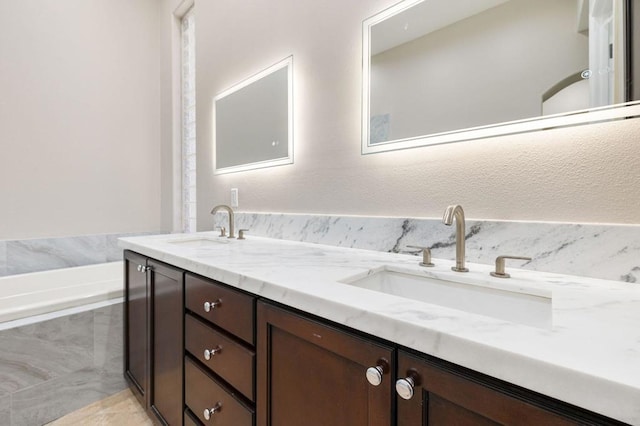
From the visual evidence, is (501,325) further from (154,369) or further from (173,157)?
(173,157)

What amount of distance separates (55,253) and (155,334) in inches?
61.9

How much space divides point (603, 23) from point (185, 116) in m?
2.71

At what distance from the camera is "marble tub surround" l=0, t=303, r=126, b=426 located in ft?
4.41

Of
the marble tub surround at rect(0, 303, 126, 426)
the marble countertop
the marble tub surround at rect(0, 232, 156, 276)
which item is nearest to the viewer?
the marble countertop

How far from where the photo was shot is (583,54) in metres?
0.79

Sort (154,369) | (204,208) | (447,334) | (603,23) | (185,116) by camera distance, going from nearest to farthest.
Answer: (447,334) → (603,23) → (154,369) → (204,208) → (185,116)

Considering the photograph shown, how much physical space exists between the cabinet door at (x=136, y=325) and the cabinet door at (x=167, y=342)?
82mm

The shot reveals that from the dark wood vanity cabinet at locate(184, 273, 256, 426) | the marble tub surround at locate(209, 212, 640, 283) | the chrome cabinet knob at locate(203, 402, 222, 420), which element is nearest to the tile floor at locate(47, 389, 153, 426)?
the dark wood vanity cabinet at locate(184, 273, 256, 426)

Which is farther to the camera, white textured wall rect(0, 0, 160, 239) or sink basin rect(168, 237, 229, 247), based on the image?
white textured wall rect(0, 0, 160, 239)

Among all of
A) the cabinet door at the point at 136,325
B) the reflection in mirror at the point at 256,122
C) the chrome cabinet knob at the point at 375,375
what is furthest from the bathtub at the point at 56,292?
the chrome cabinet knob at the point at 375,375

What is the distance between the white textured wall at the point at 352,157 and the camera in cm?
79

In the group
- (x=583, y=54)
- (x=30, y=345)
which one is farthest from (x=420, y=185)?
(x=30, y=345)

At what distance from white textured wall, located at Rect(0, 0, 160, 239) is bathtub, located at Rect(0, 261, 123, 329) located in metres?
0.32

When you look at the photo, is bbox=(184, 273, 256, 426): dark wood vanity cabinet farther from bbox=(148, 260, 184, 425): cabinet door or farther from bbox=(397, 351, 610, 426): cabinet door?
bbox=(397, 351, 610, 426): cabinet door
